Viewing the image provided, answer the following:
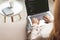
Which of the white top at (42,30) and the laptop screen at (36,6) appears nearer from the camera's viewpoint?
the white top at (42,30)

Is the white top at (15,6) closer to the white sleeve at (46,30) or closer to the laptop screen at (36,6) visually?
the laptop screen at (36,6)

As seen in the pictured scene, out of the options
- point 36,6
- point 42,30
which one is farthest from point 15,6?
point 42,30

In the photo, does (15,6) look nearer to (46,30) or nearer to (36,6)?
(36,6)

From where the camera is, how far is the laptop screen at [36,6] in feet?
4.46

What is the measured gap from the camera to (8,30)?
1386 mm

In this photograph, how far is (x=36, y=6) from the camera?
1372mm

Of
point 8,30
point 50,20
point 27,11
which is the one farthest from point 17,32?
point 50,20

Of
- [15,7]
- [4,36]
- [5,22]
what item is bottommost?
[4,36]

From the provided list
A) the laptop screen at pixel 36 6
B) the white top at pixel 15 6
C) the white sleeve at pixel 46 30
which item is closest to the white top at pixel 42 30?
the white sleeve at pixel 46 30

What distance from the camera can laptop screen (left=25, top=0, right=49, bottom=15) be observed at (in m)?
1.36

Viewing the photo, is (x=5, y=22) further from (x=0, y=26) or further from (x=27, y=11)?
(x=27, y=11)

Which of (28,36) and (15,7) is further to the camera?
(15,7)

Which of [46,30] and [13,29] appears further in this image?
[13,29]

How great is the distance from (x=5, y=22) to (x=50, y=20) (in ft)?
1.33
